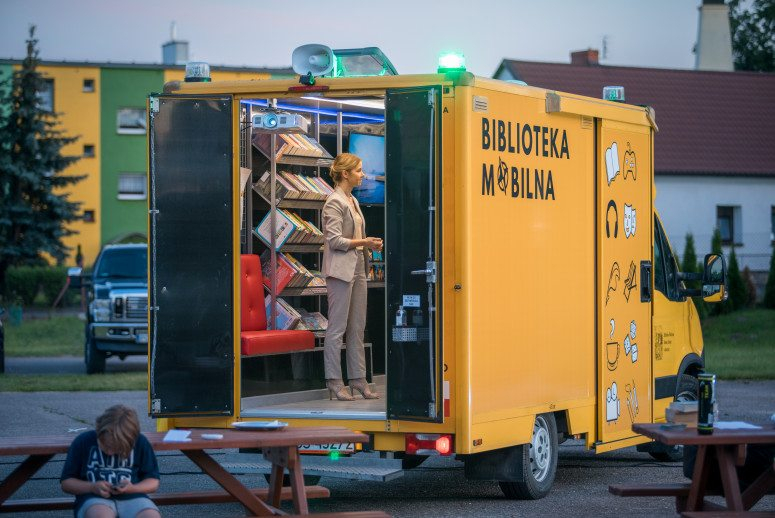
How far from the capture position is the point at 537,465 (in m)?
10.2

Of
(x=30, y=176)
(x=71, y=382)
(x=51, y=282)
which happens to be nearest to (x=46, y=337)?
(x=71, y=382)

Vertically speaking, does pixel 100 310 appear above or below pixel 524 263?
below

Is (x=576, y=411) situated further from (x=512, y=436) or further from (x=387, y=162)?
(x=387, y=162)

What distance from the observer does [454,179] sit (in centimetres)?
928

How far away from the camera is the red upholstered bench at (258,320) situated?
35.1 ft

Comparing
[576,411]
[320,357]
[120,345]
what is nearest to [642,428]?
[576,411]

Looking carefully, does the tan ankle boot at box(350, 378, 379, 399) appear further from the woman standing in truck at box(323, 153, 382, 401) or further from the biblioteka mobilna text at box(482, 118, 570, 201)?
the biblioteka mobilna text at box(482, 118, 570, 201)

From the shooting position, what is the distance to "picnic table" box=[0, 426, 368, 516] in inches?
306

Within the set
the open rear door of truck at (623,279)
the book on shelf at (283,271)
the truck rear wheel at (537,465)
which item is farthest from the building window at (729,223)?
the truck rear wheel at (537,465)

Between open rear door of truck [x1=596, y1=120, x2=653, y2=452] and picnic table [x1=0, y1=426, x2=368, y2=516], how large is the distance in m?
3.29

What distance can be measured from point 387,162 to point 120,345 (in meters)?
13.3

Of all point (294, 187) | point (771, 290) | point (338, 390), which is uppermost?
point (294, 187)

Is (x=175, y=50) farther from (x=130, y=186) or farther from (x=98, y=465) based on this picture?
(x=98, y=465)

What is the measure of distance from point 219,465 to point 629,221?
15.5ft
